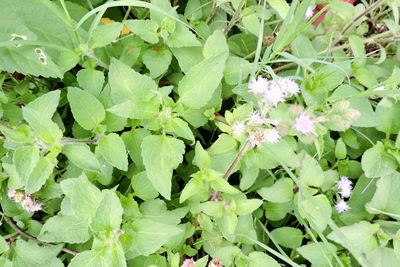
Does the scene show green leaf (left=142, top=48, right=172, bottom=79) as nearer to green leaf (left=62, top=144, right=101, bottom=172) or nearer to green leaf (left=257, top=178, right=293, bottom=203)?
green leaf (left=62, top=144, right=101, bottom=172)

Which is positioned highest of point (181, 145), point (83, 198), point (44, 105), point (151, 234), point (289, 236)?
point (44, 105)

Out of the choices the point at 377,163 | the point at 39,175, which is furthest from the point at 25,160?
the point at 377,163

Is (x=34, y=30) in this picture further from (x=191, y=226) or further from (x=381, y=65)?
(x=381, y=65)

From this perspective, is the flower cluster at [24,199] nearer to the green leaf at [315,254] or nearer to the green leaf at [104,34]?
the green leaf at [104,34]

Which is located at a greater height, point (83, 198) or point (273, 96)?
point (273, 96)

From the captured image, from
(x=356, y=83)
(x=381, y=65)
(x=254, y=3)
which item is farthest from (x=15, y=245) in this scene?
(x=381, y=65)

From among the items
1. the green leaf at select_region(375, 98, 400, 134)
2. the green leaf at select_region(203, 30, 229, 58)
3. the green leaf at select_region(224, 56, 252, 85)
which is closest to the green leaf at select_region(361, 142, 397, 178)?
the green leaf at select_region(375, 98, 400, 134)

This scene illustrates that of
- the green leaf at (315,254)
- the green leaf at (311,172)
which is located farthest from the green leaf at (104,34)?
the green leaf at (315,254)

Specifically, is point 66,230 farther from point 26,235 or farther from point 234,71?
point 234,71
